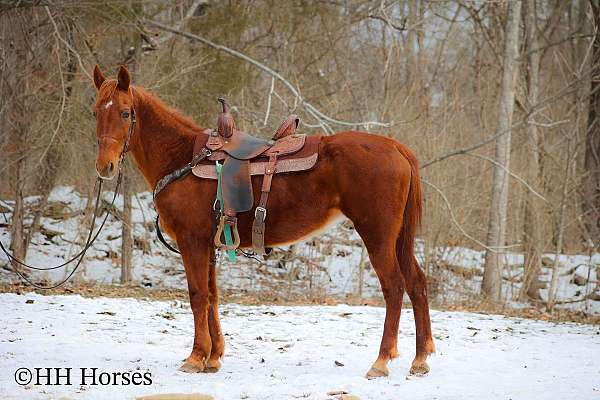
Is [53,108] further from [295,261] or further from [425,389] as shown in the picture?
[425,389]

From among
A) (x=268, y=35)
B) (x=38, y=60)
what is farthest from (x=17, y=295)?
(x=268, y=35)

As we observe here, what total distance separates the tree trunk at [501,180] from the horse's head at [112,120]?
7119mm

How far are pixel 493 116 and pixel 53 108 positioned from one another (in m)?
10.1

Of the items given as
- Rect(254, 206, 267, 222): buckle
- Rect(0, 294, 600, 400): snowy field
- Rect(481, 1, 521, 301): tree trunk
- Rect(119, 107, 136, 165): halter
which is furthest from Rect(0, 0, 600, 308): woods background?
Rect(254, 206, 267, 222): buckle

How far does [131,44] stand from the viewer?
1101cm

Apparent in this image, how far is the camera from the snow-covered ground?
11062mm

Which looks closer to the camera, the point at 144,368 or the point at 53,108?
the point at 144,368

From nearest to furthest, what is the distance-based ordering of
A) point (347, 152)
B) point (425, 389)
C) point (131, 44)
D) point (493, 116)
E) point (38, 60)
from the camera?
point (425, 389) → point (347, 152) → point (38, 60) → point (131, 44) → point (493, 116)

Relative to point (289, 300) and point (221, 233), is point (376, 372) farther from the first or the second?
point (289, 300)

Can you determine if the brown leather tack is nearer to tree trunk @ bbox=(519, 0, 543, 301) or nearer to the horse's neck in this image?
the horse's neck

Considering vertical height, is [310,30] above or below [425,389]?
above

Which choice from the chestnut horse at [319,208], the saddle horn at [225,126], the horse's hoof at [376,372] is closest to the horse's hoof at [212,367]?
the chestnut horse at [319,208]

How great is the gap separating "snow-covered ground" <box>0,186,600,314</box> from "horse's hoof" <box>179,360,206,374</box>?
5219 mm

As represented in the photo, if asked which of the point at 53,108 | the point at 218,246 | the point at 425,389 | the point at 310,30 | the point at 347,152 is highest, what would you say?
the point at 310,30
